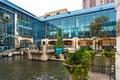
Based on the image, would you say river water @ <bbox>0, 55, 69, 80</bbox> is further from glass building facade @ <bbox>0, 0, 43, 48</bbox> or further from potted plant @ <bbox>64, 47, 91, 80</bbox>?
glass building facade @ <bbox>0, 0, 43, 48</bbox>

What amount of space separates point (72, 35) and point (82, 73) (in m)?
49.1

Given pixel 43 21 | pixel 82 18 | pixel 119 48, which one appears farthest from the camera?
pixel 43 21

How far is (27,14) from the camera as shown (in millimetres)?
61812

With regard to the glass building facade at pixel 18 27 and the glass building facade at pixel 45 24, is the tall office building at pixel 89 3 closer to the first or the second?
the glass building facade at pixel 45 24

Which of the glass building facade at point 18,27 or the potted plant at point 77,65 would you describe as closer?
the potted plant at point 77,65

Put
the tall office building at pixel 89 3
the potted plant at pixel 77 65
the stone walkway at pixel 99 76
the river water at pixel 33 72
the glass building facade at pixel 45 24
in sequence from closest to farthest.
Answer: the potted plant at pixel 77 65, the stone walkway at pixel 99 76, the river water at pixel 33 72, the glass building facade at pixel 45 24, the tall office building at pixel 89 3

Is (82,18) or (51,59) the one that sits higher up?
(82,18)

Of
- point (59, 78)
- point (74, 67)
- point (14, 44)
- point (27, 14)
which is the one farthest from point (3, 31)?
point (74, 67)

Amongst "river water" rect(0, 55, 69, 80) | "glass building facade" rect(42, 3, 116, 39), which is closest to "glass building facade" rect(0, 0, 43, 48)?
"glass building facade" rect(42, 3, 116, 39)

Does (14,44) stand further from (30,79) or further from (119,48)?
(119,48)

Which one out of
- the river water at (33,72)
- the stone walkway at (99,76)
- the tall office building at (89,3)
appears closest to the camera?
the stone walkway at (99,76)

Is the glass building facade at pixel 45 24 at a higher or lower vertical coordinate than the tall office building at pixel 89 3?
lower

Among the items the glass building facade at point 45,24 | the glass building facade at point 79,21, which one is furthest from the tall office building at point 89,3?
the glass building facade at point 79,21

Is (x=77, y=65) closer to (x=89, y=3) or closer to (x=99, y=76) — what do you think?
(x=99, y=76)
